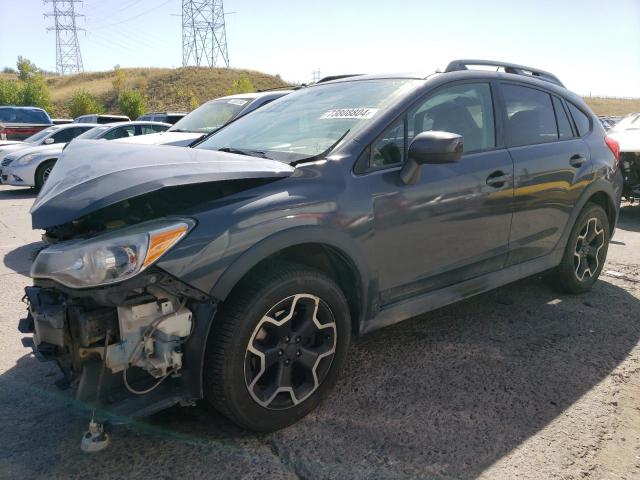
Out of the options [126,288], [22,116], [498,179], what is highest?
[22,116]

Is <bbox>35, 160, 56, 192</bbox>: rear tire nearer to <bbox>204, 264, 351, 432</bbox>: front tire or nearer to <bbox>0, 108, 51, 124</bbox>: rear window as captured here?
<bbox>0, 108, 51, 124</bbox>: rear window

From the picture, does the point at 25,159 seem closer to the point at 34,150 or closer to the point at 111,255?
the point at 34,150

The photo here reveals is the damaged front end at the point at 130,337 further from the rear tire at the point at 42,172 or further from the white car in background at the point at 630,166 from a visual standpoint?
the rear tire at the point at 42,172

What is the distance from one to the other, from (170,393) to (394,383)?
131 centimetres

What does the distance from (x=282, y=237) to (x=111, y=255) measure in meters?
0.72

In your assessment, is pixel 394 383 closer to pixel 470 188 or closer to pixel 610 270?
pixel 470 188

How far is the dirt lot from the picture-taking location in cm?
227

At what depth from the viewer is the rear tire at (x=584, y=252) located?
14.0 feet

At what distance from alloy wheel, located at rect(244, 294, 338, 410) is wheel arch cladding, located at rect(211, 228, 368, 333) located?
0.23 meters

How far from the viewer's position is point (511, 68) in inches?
161

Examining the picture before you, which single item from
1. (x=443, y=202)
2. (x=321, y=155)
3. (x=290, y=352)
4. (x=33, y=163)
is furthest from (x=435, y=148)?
(x=33, y=163)

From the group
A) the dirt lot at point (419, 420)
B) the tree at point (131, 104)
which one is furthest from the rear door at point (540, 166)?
the tree at point (131, 104)

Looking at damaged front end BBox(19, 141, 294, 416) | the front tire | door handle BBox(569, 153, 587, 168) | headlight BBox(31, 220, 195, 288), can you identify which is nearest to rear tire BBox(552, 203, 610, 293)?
door handle BBox(569, 153, 587, 168)

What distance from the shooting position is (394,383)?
A: 2998mm
